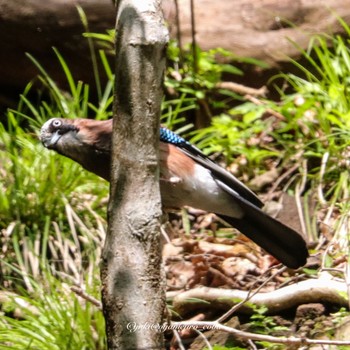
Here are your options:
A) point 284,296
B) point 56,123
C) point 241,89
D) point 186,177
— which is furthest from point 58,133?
point 241,89

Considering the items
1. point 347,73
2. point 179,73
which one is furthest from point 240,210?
point 179,73

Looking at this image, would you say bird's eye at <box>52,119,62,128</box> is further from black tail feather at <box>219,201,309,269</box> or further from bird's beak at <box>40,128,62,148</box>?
black tail feather at <box>219,201,309,269</box>

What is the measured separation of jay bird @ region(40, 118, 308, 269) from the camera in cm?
435

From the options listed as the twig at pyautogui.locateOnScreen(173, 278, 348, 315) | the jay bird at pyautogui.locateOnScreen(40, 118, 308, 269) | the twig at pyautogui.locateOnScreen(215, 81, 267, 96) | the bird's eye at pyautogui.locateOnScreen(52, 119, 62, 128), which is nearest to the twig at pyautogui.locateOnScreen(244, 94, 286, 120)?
the twig at pyautogui.locateOnScreen(215, 81, 267, 96)

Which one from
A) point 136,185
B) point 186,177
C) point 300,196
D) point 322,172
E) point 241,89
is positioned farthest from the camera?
point 241,89

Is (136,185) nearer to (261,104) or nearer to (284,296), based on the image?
(284,296)

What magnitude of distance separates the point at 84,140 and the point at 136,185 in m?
1.70

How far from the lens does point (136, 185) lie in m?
2.76

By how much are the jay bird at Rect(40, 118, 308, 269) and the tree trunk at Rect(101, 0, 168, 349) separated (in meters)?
1.52

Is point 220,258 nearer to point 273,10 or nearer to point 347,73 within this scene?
point 347,73

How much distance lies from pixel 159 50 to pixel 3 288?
Result: 2419 mm

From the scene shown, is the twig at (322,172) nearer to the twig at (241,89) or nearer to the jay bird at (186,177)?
the jay bird at (186,177)

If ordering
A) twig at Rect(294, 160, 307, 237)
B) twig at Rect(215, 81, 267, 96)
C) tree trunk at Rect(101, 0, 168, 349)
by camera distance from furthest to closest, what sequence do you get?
twig at Rect(215, 81, 267, 96) < twig at Rect(294, 160, 307, 237) < tree trunk at Rect(101, 0, 168, 349)

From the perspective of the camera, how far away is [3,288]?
4.80 m
